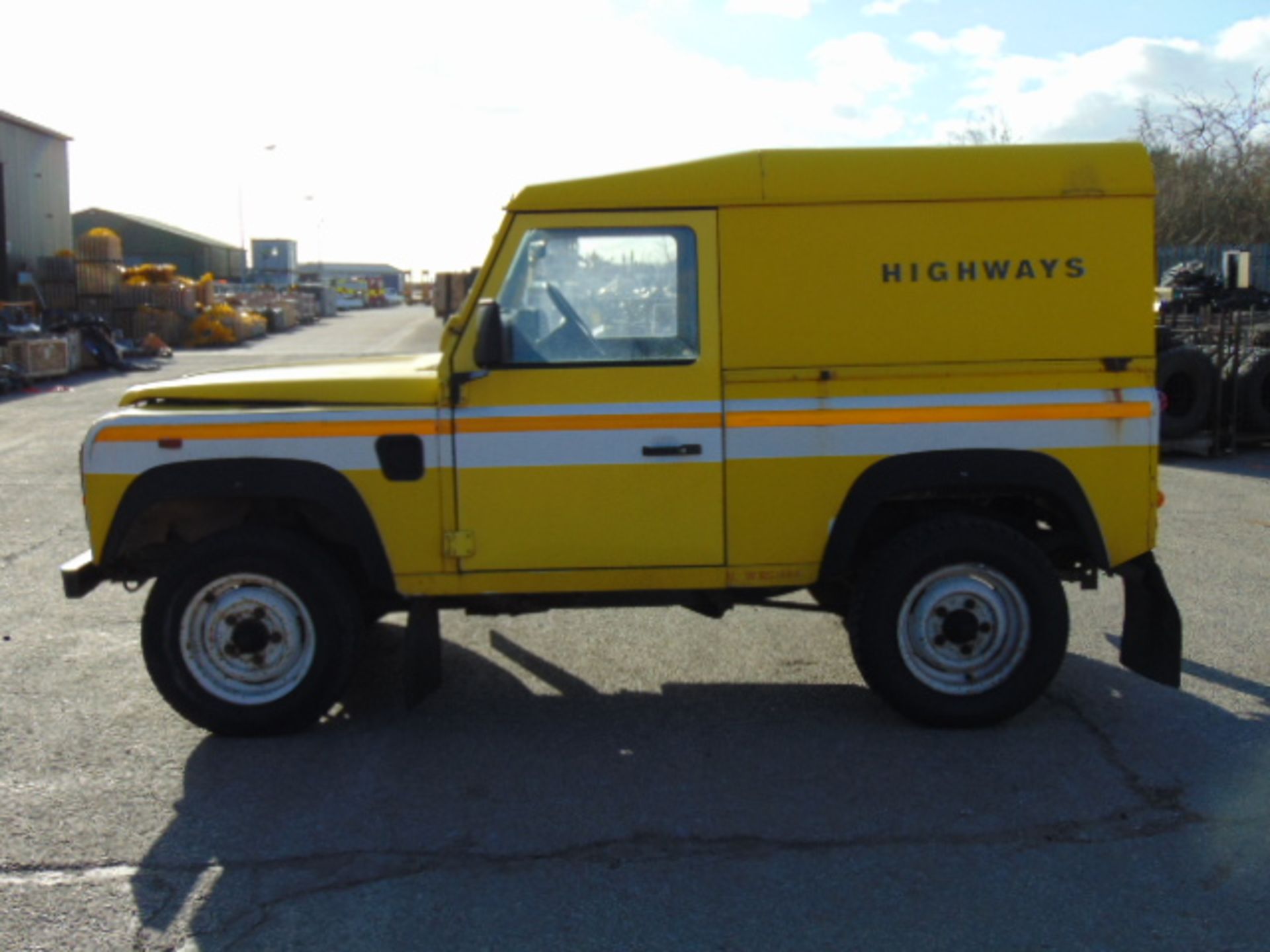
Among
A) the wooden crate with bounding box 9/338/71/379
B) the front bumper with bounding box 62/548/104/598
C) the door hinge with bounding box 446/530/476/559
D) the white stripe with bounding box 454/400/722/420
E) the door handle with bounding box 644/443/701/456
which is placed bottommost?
the front bumper with bounding box 62/548/104/598

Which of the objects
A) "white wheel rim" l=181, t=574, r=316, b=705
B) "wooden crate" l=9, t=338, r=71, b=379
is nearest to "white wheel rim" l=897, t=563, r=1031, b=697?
"white wheel rim" l=181, t=574, r=316, b=705

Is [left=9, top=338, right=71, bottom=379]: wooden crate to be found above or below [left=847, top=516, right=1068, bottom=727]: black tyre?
above

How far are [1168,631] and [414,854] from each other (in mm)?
3431

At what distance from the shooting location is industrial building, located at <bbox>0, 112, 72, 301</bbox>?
1491 inches

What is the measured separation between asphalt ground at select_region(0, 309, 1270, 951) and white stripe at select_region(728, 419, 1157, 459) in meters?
1.24

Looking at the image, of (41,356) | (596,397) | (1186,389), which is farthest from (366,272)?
(596,397)

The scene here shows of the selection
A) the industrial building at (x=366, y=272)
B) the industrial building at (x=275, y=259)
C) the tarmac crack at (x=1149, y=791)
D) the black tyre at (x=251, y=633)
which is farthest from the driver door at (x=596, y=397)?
the industrial building at (x=366, y=272)

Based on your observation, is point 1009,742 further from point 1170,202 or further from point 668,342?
point 1170,202

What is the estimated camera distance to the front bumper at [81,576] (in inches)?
227

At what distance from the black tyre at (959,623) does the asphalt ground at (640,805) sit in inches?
7.1

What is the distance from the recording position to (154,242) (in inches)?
3027

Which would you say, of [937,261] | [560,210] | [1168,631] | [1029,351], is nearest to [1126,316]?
[1029,351]

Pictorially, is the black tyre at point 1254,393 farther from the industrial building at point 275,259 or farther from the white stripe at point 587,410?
the industrial building at point 275,259

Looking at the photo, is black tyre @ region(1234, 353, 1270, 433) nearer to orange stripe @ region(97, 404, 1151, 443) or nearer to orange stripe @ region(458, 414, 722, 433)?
orange stripe @ region(97, 404, 1151, 443)
